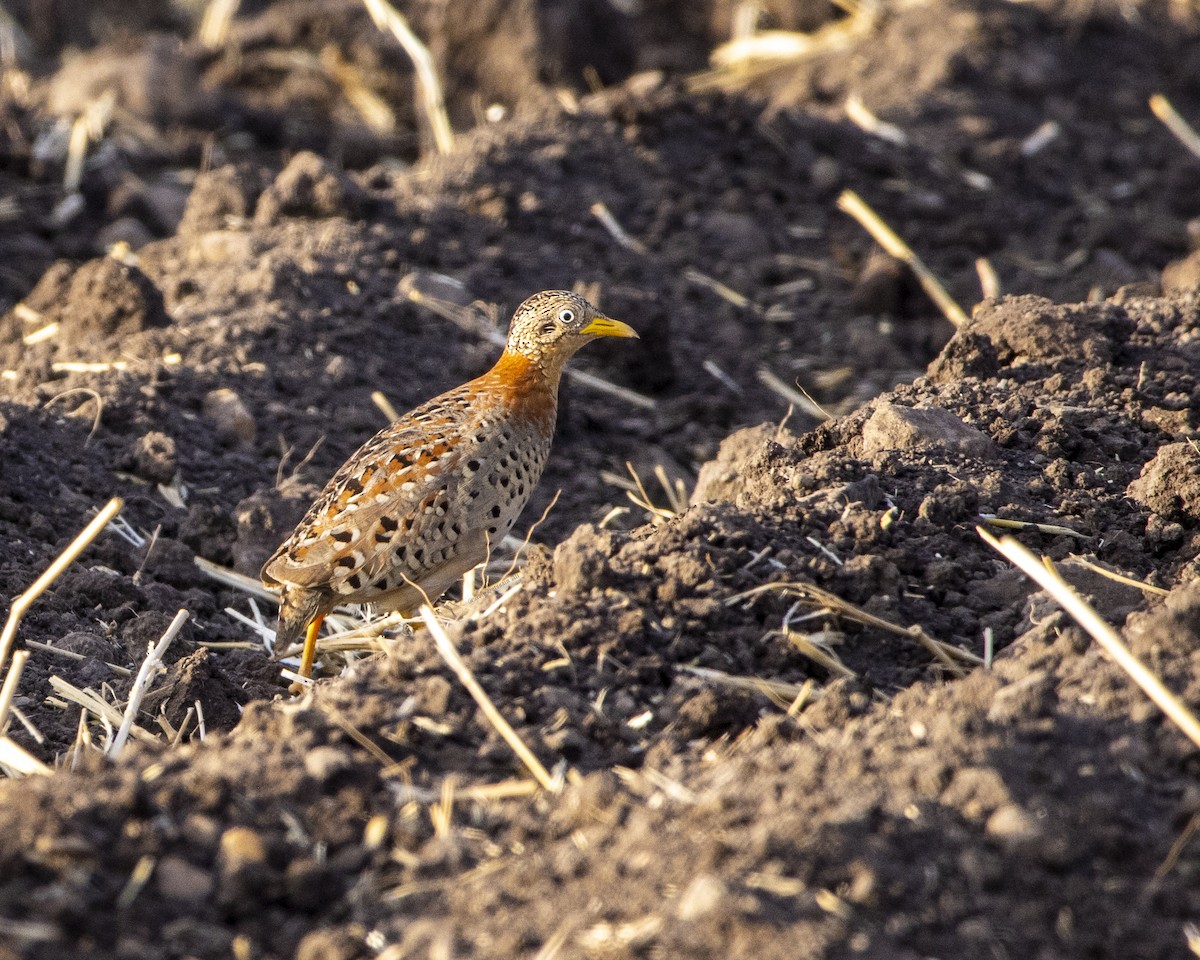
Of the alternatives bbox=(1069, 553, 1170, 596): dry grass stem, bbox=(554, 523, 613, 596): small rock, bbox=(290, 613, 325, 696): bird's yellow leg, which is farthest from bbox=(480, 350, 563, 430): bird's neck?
bbox=(1069, 553, 1170, 596): dry grass stem

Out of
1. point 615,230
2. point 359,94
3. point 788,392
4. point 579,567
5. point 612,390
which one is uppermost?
point 579,567

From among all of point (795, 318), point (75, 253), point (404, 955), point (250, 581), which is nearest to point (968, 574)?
point (404, 955)

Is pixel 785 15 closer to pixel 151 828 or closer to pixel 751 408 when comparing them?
pixel 751 408

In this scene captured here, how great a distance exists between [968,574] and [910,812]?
6.17 ft

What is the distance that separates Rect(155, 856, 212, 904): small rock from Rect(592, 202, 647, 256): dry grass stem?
24.1 feet

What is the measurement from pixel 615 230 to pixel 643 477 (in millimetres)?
2762

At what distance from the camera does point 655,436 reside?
9.47 m

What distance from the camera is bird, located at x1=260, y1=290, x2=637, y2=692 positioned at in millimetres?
6707

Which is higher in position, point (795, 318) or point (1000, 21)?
point (1000, 21)

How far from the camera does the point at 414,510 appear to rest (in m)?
6.77

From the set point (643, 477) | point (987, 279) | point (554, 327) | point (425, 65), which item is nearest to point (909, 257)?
point (987, 279)

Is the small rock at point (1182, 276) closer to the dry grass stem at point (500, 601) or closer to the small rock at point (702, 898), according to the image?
the dry grass stem at point (500, 601)

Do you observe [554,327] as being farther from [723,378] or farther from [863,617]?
[723,378]

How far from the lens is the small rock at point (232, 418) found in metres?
8.62
